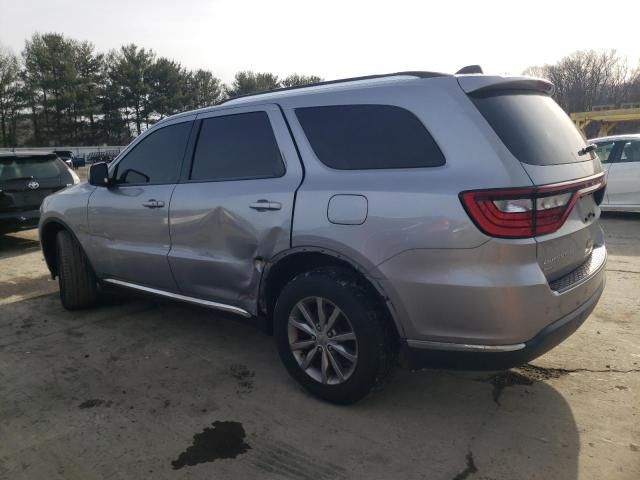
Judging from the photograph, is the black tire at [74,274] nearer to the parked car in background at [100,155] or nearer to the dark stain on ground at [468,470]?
the dark stain on ground at [468,470]

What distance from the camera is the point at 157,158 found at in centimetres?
409

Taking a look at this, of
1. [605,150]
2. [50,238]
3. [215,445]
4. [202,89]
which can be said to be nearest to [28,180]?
[50,238]

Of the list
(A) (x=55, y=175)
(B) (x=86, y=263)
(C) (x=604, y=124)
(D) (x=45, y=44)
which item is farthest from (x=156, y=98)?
(B) (x=86, y=263)

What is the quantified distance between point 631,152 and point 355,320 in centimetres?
849

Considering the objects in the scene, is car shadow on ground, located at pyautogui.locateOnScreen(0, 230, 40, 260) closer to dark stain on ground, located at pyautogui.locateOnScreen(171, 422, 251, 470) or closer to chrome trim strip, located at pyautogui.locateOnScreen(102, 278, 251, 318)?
chrome trim strip, located at pyautogui.locateOnScreen(102, 278, 251, 318)

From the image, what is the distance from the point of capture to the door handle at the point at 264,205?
310cm

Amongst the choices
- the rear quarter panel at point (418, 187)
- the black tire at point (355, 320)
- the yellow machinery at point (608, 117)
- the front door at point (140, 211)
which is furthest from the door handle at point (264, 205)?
the yellow machinery at point (608, 117)

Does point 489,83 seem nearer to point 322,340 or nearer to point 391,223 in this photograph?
point 391,223

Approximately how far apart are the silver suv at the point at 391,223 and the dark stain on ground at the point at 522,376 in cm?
69

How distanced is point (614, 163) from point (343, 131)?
26.6ft

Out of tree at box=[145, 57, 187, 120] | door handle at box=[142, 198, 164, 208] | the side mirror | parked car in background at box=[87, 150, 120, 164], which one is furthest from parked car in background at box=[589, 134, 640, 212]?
tree at box=[145, 57, 187, 120]

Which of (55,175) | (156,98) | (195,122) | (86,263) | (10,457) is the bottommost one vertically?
(10,457)

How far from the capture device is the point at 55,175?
Answer: 27.8ft

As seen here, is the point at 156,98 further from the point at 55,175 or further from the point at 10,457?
the point at 10,457
